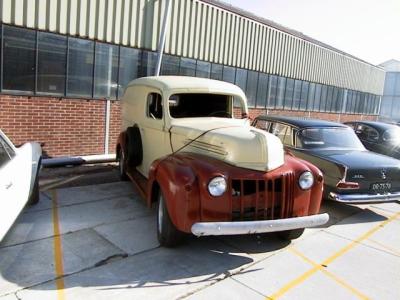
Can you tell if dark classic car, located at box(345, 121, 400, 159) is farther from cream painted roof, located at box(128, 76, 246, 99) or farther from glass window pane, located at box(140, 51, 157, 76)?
glass window pane, located at box(140, 51, 157, 76)

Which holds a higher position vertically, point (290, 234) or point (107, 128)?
point (107, 128)

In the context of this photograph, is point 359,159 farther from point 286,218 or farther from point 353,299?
point 353,299

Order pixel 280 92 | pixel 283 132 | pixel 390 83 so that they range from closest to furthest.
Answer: pixel 283 132
pixel 280 92
pixel 390 83

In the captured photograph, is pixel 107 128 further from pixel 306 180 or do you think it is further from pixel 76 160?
pixel 306 180

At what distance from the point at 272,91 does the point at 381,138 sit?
7036 mm

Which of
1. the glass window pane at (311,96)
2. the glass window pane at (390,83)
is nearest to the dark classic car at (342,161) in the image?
the glass window pane at (311,96)

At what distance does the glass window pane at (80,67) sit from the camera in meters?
9.93

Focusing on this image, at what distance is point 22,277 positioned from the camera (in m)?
4.02

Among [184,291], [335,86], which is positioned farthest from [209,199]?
[335,86]

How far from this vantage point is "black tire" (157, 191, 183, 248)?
479 centimetres

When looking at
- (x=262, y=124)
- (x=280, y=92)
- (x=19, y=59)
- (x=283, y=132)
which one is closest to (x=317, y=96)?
(x=280, y=92)

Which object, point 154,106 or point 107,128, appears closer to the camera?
point 154,106

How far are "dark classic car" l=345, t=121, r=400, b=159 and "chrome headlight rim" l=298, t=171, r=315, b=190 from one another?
6861 millimetres

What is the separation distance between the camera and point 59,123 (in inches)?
389
